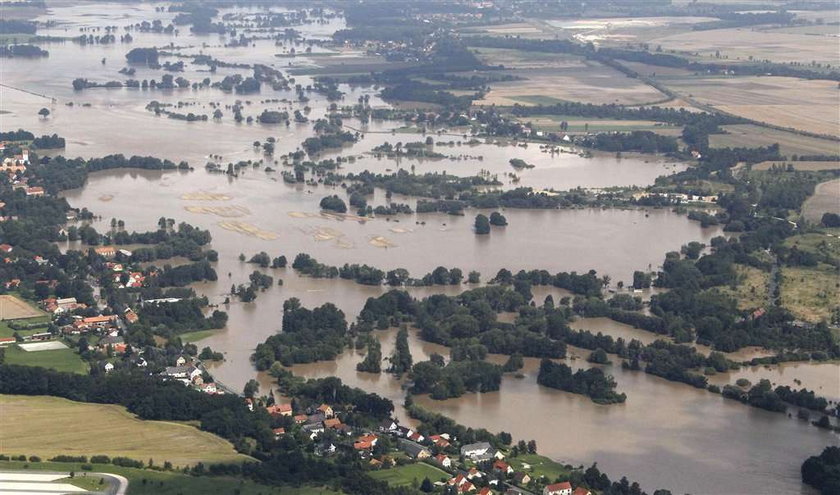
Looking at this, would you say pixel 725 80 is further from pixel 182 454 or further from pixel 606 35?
pixel 182 454

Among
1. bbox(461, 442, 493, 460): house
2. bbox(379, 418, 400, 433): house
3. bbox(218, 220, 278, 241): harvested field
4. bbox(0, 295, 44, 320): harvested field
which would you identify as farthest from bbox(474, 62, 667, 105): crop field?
bbox(461, 442, 493, 460): house

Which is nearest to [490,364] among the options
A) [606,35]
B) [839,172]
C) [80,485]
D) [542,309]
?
[542,309]

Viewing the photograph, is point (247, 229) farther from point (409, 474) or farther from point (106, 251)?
point (409, 474)

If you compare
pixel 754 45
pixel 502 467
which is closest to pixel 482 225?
pixel 502 467

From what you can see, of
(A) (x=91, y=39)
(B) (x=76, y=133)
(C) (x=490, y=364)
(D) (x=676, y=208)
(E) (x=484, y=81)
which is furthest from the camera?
(A) (x=91, y=39)

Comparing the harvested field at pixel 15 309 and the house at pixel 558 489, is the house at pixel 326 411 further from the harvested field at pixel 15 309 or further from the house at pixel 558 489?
the harvested field at pixel 15 309

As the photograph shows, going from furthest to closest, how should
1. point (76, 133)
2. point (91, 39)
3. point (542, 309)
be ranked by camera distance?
point (91, 39) → point (76, 133) → point (542, 309)
